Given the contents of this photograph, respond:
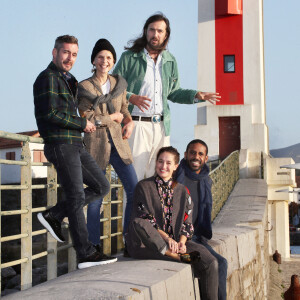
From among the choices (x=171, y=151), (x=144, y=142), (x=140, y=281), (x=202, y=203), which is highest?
(x=144, y=142)

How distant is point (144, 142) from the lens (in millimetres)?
A: 5422

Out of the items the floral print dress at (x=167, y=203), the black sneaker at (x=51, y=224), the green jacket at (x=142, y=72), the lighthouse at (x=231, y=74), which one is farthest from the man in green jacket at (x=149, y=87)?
the lighthouse at (x=231, y=74)

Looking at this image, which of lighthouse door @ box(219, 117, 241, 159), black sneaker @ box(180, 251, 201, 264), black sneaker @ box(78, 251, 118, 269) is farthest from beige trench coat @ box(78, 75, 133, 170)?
lighthouse door @ box(219, 117, 241, 159)

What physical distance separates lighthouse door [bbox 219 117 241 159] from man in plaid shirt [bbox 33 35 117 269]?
18807 mm

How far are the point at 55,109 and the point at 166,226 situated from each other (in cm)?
125

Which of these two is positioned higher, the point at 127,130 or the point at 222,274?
the point at 127,130

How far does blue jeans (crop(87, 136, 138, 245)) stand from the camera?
4.84 m

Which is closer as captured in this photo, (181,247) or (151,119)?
(181,247)

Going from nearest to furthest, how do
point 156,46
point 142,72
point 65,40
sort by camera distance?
1. point 65,40
2. point 156,46
3. point 142,72

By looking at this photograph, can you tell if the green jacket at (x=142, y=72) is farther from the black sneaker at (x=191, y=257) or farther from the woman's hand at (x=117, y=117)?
the black sneaker at (x=191, y=257)

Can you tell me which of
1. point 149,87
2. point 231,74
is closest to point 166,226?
point 149,87

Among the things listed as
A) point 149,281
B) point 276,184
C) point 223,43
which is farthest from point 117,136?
point 223,43

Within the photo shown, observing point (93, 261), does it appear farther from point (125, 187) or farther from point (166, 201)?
point (125, 187)

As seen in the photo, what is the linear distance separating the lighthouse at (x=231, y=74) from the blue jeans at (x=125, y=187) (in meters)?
17.7
